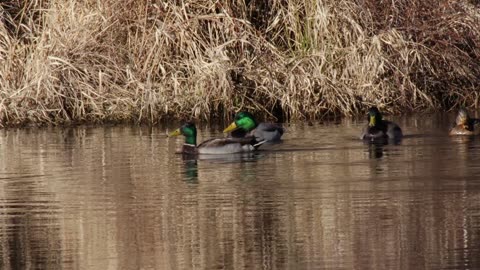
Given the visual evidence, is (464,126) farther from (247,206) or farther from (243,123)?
(247,206)

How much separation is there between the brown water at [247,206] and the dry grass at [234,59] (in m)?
2.81

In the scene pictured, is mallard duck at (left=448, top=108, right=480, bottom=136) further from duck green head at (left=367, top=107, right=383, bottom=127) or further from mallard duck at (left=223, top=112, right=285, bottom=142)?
mallard duck at (left=223, top=112, right=285, bottom=142)

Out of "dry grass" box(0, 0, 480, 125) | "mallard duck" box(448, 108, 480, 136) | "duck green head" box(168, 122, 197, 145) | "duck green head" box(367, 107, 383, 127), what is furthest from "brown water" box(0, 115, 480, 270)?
"dry grass" box(0, 0, 480, 125)

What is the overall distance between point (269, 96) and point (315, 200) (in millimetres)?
8867

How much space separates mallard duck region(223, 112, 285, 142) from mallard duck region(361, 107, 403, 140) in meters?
1.08

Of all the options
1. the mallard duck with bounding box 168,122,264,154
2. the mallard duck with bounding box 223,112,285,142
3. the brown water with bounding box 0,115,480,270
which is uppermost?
the mallard duck with bounding box 223,112,285,142

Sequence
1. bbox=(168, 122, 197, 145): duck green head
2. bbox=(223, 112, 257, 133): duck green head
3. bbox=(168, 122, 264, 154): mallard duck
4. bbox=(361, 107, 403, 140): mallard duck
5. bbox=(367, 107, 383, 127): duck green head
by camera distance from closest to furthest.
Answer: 1. bbox=(168, 122, 264, 154): mallard duck
2. bbox=(168, 122, 197, 145): duck green head
3. bbox=(361, 107, 403, 140): mallard duck
4. bbox=(367, 107, 383, 127): duck green head
5. bbox=(223, 112, 257, 133): duck green head

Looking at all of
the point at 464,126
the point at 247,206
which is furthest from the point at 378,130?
the point at 247,206

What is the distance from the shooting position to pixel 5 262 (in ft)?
29.6

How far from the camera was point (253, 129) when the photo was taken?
1744 cm

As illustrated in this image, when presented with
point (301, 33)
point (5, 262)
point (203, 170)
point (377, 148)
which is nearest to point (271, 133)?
point (377, 148)

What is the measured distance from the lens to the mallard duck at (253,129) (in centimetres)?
1669

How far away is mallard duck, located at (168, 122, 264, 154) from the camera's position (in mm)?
15695

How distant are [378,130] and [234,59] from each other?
417 centimetres
